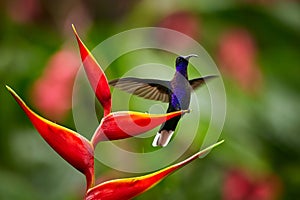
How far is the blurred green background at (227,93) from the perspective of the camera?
1.29 metres

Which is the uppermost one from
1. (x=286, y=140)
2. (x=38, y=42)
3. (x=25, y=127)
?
(x=38, y=42)

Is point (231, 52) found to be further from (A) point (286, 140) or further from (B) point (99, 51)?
(B) point (99, 51)

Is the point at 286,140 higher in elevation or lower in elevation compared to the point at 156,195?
lower

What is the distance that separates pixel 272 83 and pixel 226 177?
0.26m

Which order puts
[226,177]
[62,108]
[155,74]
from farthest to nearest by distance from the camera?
[226,177] < [62,108] < [155,74]

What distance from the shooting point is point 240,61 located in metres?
1.52

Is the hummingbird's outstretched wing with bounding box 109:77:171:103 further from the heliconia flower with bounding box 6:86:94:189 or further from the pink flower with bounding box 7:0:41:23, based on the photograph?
the pink flower with bounding box 7:0:41:23

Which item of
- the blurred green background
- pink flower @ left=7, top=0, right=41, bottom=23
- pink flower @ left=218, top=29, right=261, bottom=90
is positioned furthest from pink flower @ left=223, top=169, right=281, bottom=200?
pink flower @ left=7, top=0, right=41, bottom=23

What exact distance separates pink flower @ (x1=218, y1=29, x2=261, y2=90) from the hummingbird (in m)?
1.08

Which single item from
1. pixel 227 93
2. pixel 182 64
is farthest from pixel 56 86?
pixel 182 64

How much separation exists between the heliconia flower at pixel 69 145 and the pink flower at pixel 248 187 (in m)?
0.91

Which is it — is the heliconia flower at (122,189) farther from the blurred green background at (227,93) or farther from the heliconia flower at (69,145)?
the blurred green background at (227,93)

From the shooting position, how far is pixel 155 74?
706mm

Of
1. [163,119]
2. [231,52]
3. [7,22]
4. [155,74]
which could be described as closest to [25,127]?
[7,22]
